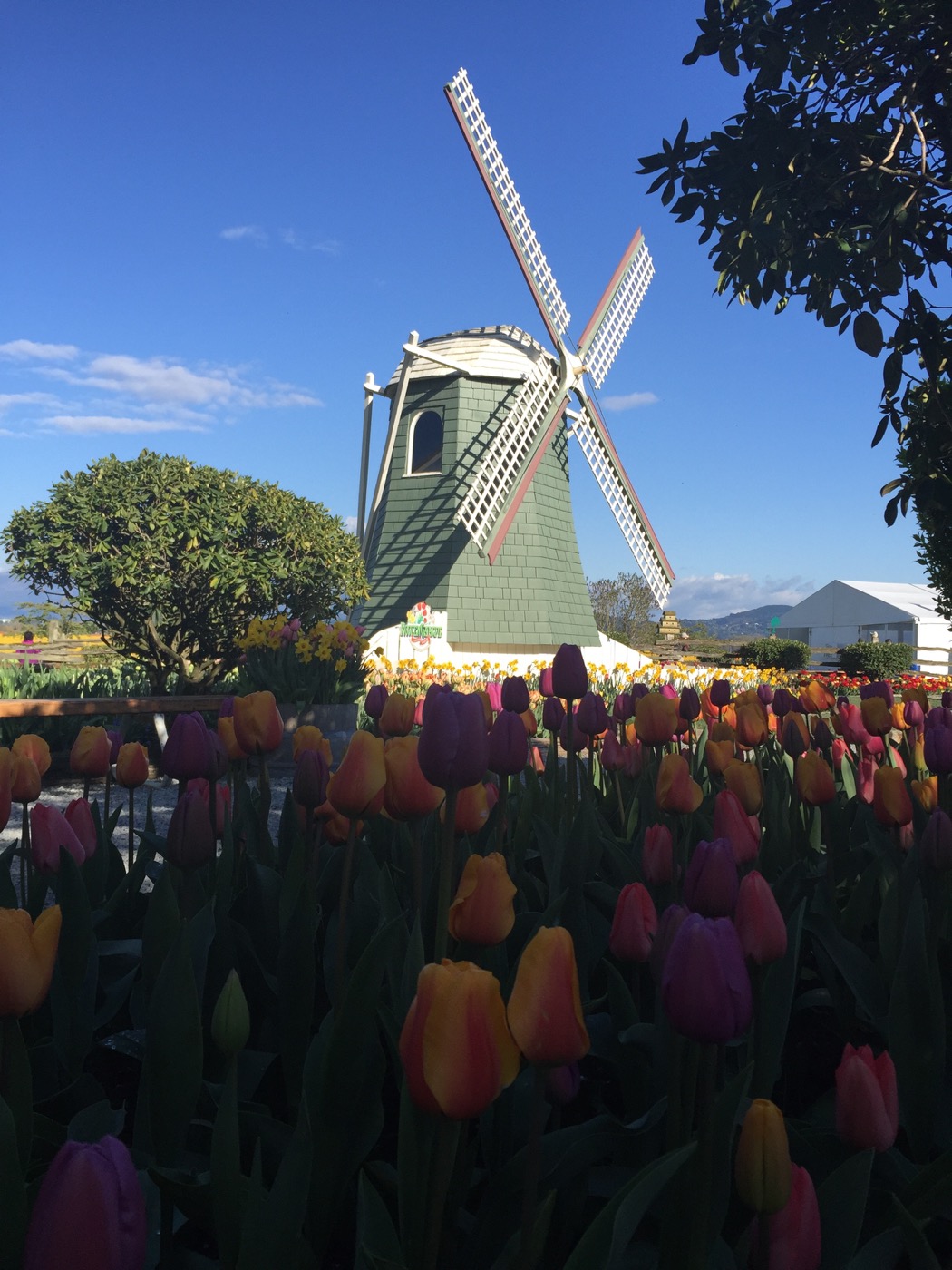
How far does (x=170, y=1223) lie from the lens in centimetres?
92

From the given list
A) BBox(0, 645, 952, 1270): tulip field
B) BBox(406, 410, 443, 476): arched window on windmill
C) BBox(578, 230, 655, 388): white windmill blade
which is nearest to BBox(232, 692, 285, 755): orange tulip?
BBox(0, 645, 952, 1270): tulip field

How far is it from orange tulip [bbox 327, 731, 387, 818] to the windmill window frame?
17997 mm

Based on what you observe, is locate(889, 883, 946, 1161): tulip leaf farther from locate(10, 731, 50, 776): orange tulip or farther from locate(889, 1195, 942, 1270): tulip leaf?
locate(10, 731, 50, 776): orange tulip

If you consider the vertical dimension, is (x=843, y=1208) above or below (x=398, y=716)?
below

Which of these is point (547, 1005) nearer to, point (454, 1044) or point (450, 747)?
point (454, 1044)

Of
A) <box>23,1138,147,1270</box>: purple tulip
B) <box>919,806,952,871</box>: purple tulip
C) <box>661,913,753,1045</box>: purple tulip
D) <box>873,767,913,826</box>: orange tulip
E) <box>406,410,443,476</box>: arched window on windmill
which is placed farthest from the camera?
<box>406,410,443,476</box>: arched window on windmill

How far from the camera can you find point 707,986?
2.56 ft

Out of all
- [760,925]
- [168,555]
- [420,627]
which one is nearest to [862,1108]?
[760,925]

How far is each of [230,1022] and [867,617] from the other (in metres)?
59.1

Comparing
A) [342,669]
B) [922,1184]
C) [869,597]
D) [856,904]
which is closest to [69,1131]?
[922,1184]

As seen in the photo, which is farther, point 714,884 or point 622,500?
point 622,500

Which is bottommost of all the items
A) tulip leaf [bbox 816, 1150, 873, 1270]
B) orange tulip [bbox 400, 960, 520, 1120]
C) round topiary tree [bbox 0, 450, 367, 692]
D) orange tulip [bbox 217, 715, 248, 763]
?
tulip leaf [bbox 816, 1150, 873, 1270]

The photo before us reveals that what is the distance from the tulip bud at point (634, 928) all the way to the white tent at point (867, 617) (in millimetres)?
50427

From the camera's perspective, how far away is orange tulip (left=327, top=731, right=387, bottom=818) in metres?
1.36
